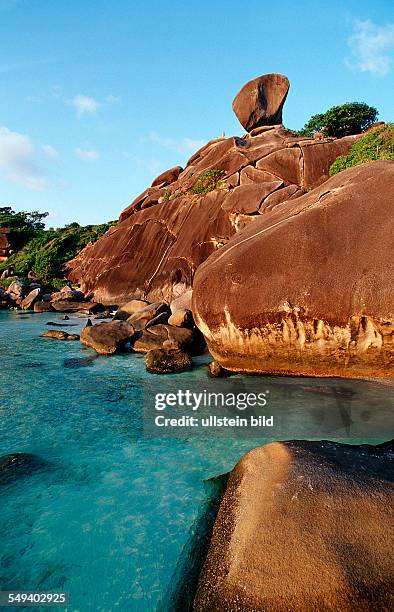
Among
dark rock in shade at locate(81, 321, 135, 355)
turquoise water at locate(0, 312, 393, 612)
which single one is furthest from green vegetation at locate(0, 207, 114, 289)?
turquoise water at locate(0, 312, 393, 612)

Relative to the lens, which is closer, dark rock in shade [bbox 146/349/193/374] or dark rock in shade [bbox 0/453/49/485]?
dark rock in shade [bbox 0/453/49/485]

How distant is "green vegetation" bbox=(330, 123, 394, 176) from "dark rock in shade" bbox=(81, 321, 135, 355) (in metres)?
10.3

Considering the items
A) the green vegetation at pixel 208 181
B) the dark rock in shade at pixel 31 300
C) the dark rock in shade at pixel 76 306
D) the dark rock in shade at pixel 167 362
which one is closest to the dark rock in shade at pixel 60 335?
the dark rock in shade at pixel 167 362

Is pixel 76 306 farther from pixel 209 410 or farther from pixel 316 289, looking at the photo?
pixel 316 289

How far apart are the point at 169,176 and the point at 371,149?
14384 millimetres

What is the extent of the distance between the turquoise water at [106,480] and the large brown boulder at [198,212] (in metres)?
8.76

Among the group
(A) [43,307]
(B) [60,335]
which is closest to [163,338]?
(B) [60,335]

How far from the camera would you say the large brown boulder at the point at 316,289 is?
19.2 ft

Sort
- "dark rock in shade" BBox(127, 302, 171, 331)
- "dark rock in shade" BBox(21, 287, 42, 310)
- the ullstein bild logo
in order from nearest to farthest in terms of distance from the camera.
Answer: the ullstein bild logo < "dark rock in shade" BBox(127, 302, 171, 331) < "dark rock in shade" BBox(21, 287, 42, 310)

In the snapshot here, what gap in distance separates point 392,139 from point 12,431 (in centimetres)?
1534

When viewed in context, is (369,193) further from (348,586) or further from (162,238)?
(162,238)

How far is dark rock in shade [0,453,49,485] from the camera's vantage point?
184 inches

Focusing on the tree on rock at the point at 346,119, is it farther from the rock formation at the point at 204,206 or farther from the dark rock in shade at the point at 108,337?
the dark rock in shade at the point at 108,337

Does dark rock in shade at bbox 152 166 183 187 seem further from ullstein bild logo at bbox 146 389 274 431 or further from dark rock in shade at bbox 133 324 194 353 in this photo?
ullstein bild logo at bbox 146 389 274 431
